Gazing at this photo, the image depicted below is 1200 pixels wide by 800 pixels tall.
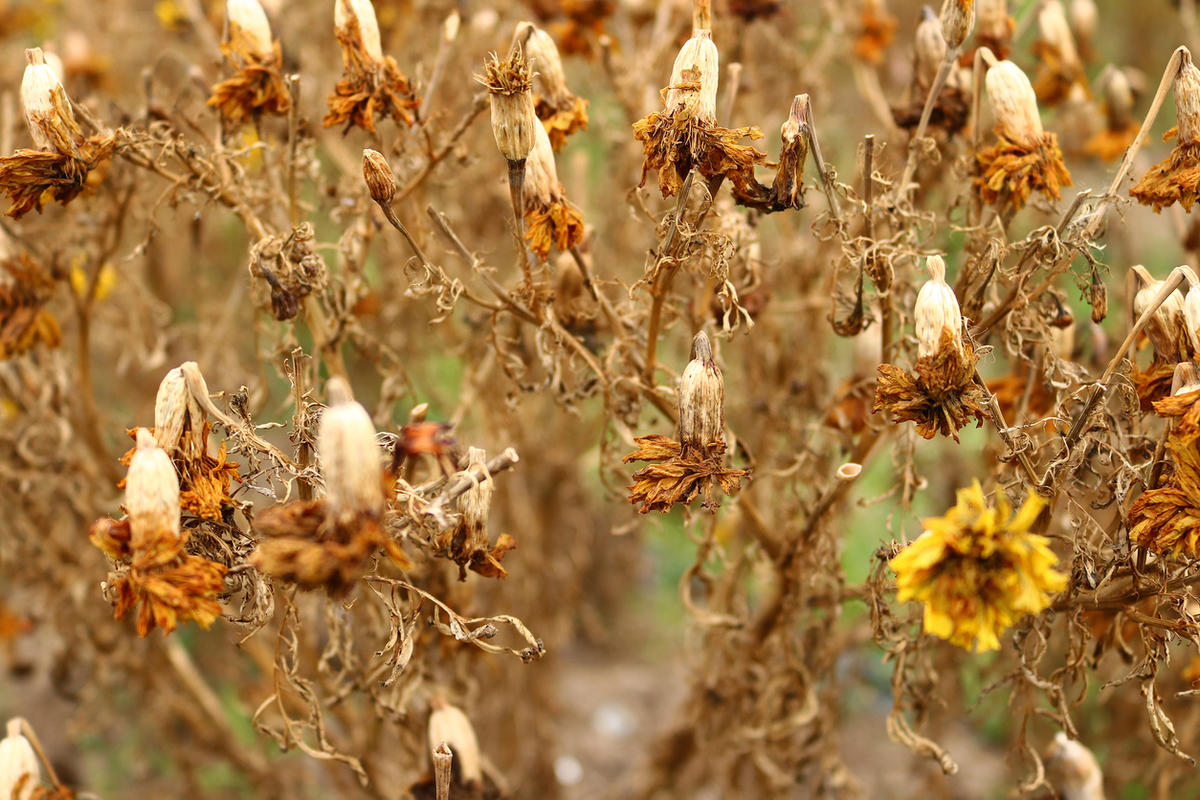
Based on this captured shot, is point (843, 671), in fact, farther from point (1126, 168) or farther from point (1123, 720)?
point (1126, 168)

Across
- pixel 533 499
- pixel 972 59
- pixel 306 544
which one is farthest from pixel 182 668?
pixel 972 59

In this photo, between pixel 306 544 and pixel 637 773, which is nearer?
pixel 306 544

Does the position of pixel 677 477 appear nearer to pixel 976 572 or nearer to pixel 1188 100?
pixel 976 572

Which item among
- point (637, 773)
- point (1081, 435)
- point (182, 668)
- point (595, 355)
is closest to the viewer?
point (1081, 435)

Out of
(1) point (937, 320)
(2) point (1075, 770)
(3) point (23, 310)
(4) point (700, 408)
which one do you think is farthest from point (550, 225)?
(2) point (1075, 770)

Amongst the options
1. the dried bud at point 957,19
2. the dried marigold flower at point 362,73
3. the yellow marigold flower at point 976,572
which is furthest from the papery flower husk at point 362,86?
the yellow marigold flower at point 976,572
